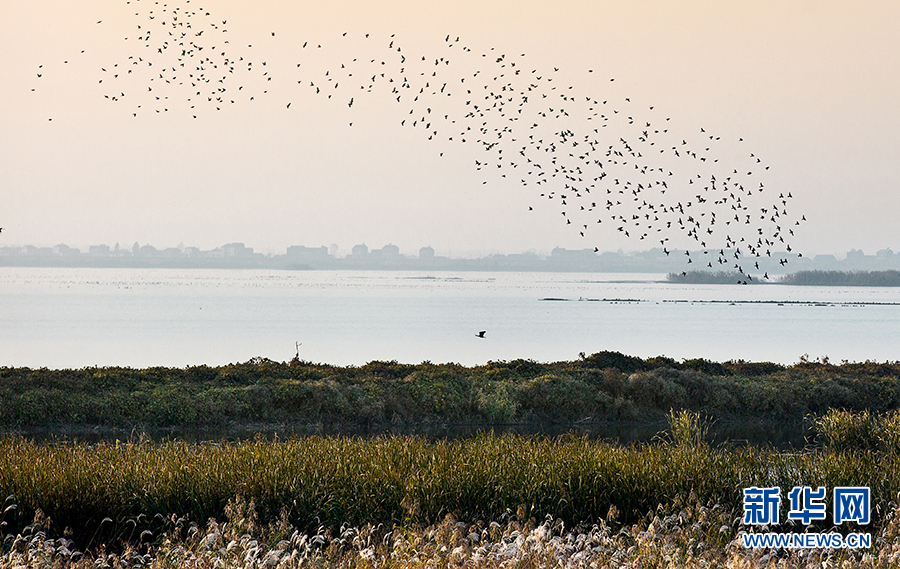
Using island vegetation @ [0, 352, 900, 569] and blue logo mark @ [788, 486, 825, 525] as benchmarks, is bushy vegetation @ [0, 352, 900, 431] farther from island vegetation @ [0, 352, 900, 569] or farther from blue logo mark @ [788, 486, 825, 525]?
blue logo mark @ [788, 486, 825, 525]

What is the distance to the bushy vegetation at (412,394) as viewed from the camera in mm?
20594

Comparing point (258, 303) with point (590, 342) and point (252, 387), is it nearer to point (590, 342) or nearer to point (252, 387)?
point (590, 342)

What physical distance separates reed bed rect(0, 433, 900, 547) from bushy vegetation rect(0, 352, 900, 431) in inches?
A: 381

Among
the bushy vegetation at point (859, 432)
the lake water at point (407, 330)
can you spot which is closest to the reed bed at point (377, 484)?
the bushy vegetation at point (859, 432)

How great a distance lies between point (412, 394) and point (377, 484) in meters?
12.3

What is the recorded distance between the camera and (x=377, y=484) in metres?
10.1

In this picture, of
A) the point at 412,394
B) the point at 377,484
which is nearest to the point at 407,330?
the point at 412,394

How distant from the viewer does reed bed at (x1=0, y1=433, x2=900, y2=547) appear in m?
9.62

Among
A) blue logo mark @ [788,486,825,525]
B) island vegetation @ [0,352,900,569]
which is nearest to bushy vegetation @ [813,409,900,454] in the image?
island vegetation @ [0,352,900,569]

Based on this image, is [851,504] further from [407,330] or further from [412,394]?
[407,330]

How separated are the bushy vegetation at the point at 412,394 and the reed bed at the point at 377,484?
9.68 meters

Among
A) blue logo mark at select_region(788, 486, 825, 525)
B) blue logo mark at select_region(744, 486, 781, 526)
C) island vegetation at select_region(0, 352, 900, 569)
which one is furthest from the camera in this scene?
blue logo mark at select_region(788, 486, 825, 525)

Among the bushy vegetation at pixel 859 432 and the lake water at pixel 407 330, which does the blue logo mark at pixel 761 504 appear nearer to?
the bushy vegetation at pixel 859 432

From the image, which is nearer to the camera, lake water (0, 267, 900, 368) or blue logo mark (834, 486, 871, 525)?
blue logo mark (834, 486, 871, 525)
